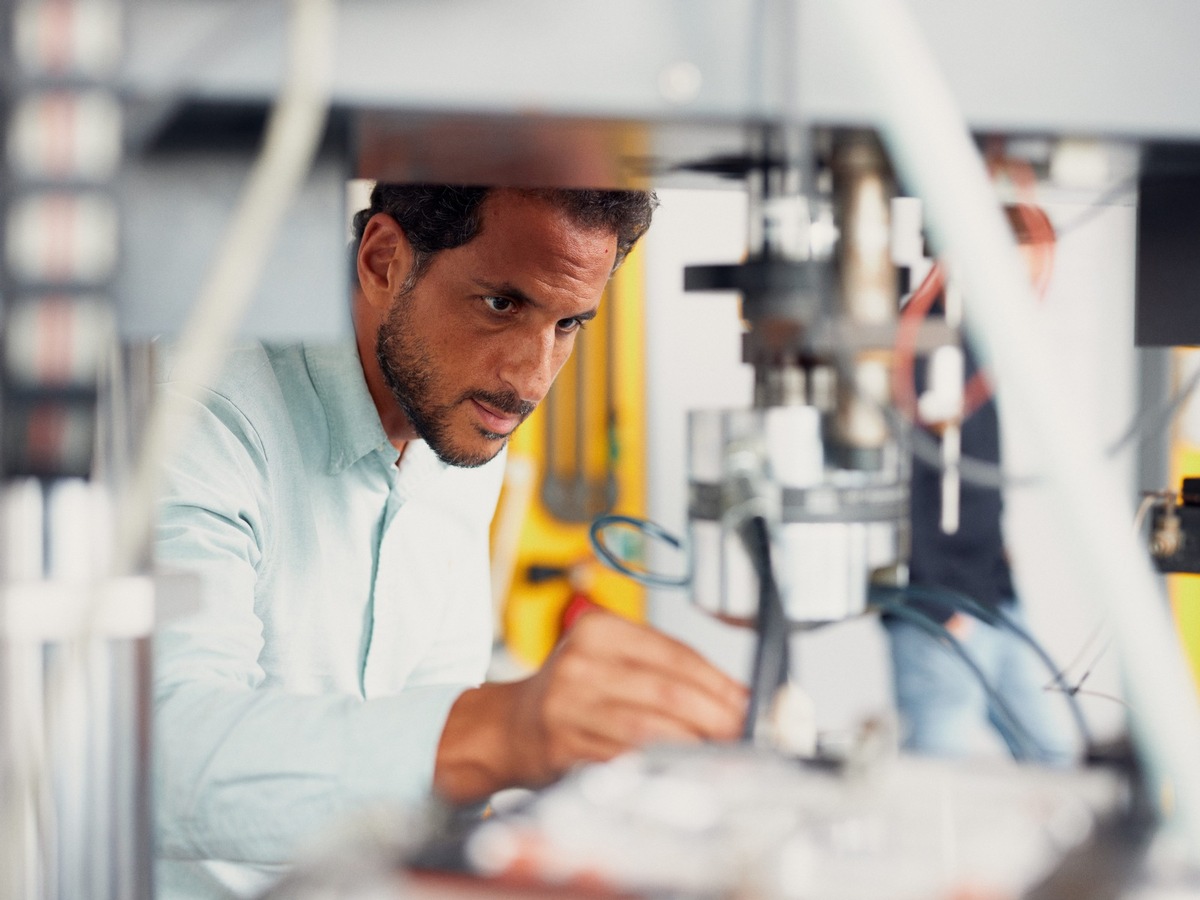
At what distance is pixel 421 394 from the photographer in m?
1.31

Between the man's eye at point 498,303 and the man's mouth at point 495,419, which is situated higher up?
the man's eye at point 498,303

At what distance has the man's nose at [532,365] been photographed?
1.25 metres

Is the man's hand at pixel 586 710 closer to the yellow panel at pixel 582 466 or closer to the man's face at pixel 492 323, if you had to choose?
the man's face at pixel 492 323

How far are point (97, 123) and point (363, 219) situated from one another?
3.65 feet

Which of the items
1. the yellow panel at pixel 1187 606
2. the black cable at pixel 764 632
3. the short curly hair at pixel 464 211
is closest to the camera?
the black cable at pixel 764 632

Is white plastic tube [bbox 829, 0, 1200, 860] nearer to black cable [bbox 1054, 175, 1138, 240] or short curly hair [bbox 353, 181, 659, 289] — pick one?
black cable [bbox 1054, 175, 1138, 240]

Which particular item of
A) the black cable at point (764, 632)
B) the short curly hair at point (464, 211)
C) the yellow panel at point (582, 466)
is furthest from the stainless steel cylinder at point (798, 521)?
the yellow panel at point (582, 466)

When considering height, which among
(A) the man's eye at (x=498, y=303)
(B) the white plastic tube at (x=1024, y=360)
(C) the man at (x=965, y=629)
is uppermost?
(A) the man's eye at (x=498, y=303)

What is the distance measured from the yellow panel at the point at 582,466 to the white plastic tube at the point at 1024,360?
249 centimetres

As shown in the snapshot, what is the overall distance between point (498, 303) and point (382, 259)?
0.20 meters

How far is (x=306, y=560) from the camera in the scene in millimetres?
1214

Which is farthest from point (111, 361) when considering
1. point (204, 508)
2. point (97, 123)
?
point (204, 508)

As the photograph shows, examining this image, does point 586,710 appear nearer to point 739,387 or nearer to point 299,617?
point 299,617

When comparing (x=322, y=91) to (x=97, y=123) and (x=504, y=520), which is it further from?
(x=504, y=520)
